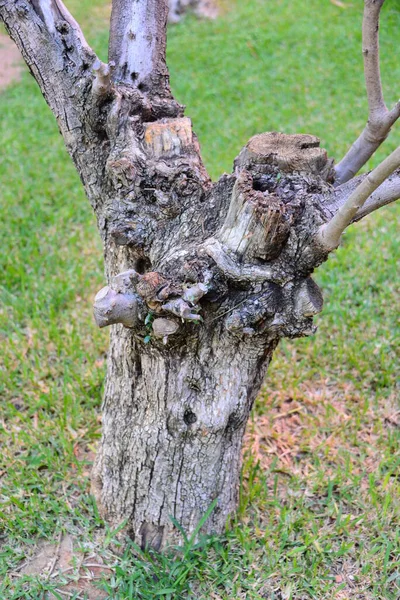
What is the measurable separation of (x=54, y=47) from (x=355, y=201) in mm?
1108

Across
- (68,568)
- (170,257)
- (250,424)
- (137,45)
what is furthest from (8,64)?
(68,568)

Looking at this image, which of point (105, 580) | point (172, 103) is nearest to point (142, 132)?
point (172, 103)

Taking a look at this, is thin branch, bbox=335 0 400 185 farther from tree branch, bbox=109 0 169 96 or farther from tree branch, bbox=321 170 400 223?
tree branch, bbox=109 0 169 96

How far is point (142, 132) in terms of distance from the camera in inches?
76.3

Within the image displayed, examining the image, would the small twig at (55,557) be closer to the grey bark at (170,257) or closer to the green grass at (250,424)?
the green grass at (250,424)

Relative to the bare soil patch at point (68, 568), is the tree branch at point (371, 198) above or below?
above

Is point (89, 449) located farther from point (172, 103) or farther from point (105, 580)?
point (172, 103)

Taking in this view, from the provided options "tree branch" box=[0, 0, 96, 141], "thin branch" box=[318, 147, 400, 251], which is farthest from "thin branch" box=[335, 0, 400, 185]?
"tree branch" box=[0, 0, 96, 141]

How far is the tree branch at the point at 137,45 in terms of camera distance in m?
2.06

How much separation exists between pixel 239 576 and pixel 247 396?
2.27 ft

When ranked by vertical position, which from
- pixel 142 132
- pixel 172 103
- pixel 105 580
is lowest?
pixel 105 580

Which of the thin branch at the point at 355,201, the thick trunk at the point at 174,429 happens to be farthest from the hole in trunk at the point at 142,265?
the thin branch at the point at 355,201

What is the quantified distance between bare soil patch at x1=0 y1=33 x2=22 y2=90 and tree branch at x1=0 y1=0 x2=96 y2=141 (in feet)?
20.7

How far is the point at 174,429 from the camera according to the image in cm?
199
